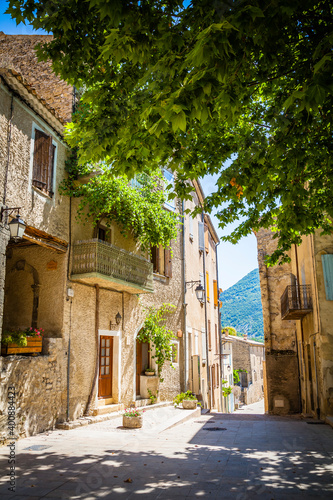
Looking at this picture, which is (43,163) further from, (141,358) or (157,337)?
(141,358)

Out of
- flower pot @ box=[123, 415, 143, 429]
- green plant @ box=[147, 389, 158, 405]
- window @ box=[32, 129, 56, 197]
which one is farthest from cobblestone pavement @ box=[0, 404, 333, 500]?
window @ box=[32, 129, 56, 197]

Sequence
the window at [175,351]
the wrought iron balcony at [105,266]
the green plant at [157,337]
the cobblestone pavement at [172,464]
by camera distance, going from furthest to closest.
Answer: the window at [175,351] → the green plant at [157,337] → the wrought iron balcony at [105,266] → the cobblestone pavement at [172,464]

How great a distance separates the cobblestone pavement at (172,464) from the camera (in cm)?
485

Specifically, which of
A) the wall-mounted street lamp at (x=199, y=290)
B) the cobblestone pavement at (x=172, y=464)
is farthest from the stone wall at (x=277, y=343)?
the cobblestone pavement at (x=172, y=464)

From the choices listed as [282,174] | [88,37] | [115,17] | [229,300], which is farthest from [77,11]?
[229,300]

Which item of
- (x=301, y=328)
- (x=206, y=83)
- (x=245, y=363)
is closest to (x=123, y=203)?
(x=206, y=83)

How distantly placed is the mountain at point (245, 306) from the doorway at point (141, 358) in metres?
108

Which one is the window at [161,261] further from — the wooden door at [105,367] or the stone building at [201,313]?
the wooden door at [105,367]

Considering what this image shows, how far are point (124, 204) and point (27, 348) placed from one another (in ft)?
15.7

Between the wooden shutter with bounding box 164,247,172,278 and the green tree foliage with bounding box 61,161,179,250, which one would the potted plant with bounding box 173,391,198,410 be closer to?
the wooden shutter with bounding box 164,247,172,278

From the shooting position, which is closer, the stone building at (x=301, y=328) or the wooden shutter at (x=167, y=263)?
the stone building at (x=301, y=328)

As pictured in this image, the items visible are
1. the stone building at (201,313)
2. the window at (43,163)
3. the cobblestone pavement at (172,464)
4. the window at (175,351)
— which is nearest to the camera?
the cobblestone pavement at (172,464)

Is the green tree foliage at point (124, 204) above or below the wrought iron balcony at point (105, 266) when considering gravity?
above

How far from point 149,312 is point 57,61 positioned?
1044 centimetres
